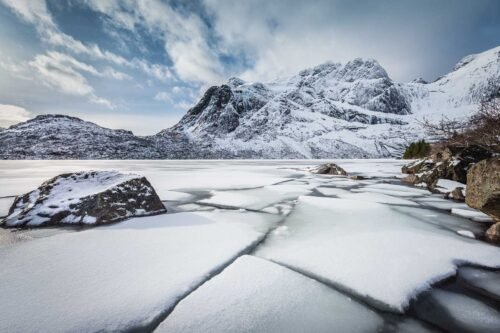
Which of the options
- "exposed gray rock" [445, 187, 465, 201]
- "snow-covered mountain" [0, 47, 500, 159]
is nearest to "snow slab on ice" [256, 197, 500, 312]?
"exposed gray rock" [445, 187, 465, 201]

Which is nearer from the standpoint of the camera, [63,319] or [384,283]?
[63,319]

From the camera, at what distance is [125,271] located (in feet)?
8.57

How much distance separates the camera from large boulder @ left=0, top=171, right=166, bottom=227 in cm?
441

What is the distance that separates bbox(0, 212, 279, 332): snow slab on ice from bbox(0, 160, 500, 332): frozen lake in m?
0.01

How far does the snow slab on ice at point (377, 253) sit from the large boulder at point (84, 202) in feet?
10.2

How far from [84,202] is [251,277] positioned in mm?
3960

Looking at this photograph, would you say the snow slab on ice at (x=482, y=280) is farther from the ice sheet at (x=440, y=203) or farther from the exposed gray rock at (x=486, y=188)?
the ice sheet at (x=440, y=203)

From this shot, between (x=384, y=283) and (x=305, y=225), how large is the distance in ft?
6.50

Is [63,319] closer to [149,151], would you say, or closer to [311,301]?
[311,301]

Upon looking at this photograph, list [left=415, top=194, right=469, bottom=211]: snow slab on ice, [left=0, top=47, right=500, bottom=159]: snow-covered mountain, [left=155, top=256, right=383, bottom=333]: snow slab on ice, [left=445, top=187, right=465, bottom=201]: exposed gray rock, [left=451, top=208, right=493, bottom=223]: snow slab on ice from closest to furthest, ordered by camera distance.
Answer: [left=155, top=256, right=383, bottom=333]: snow slab on ice < [left=451, top=208, right=493, bottom=223]: snow slab on ice < [left=415, top=194, right=469, bottom=211]: snow slab on ice < [left=445, top=187, right=465, bottom=201]: exposed gray rock < [left=0, top=47, right=500, bottom=159]: snow-covered mountain

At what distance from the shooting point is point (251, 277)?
253 centimetres

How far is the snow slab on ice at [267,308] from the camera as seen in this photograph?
6.02 ft

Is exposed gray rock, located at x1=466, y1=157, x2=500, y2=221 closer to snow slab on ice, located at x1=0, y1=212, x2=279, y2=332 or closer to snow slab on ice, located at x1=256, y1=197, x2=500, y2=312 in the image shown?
snow slab on ice, located at x1=256, y1=197, x2=500, y2=312

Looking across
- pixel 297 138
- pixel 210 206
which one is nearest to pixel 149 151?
pixel 297 138
